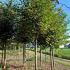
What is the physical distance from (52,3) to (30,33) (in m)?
2.16

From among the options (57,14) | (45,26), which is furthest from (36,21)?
(57,14)

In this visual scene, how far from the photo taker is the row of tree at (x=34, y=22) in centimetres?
1808

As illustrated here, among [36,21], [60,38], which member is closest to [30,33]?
[36,21]

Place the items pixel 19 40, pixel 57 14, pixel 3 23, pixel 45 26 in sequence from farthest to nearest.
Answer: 1. pixel 19 40
2. pixel 3 23
3. pixel 57 14
4. pixel 45 26

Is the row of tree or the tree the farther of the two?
the tree

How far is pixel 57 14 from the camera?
20203mm

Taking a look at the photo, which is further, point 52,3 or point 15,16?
point 15,16

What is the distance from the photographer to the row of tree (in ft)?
59.3

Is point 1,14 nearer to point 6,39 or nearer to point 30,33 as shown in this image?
point 6,39

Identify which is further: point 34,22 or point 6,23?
point 6,23

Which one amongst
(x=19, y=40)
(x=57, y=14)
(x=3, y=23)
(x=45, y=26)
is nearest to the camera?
(x=45, y=26)

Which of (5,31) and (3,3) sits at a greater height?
(3,3)

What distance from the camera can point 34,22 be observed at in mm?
18312

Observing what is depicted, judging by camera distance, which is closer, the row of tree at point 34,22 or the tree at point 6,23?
the row of tree at point 34,22
